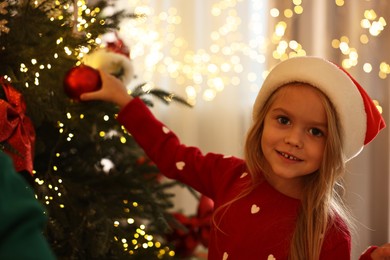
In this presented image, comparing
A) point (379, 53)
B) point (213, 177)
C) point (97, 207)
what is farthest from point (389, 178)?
point (97, 207)

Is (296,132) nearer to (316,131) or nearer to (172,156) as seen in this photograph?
(316,131)

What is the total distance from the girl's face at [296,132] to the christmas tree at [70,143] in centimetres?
50

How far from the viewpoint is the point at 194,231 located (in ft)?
9.04

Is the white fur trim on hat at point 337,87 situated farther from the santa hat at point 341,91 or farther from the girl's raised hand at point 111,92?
the girl's raised hand at point 111,92

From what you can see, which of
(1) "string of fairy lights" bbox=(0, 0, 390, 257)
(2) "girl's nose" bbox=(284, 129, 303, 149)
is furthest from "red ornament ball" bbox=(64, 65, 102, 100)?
(1) "string of fairy lights" bbox=(0, 0, 390, 257)

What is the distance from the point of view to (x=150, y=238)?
1.91 metres

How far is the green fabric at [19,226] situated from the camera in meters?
0.63

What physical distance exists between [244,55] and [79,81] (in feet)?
4.55

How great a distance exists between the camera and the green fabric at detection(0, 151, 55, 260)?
631mm

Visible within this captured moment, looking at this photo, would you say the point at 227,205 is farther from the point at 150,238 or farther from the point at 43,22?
the point at 43,22

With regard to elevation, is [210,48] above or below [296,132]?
below

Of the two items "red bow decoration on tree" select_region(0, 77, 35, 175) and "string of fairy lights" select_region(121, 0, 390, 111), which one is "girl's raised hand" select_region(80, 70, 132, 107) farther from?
"string of fairy lights" select_region(121, 0, 390, 111)

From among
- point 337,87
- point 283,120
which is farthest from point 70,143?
point 337,87

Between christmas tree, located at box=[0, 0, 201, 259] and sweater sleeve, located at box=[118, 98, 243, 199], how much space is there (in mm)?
144
